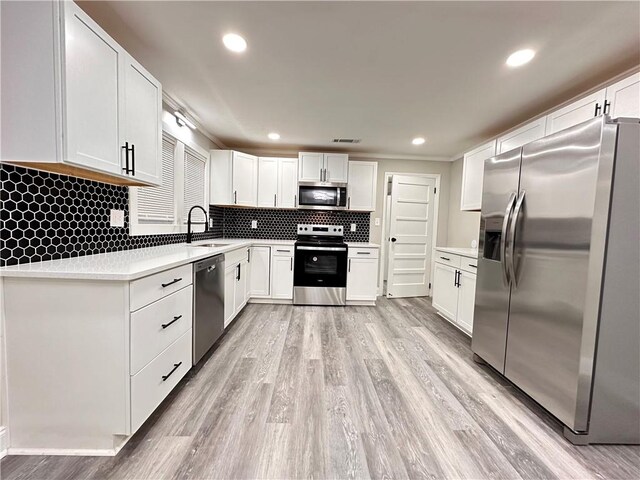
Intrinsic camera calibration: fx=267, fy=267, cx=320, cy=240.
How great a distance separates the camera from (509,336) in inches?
76.7

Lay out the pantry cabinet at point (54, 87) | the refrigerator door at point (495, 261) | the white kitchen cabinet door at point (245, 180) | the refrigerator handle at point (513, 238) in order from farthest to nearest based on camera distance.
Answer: the white kitchen cabinet door at point (245, 180)
the refrigerator door at point (495, 261)
the refrigerator handle at point (513, 238)
the pantry cabinet at point (54, 87)

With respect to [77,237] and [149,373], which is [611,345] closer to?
[149,373]

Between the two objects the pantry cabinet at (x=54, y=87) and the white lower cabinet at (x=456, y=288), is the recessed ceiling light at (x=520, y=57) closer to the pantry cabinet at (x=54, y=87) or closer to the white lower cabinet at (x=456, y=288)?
the white lower cabinet at (x=456, y=288)

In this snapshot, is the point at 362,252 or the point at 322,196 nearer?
the point at 362,252

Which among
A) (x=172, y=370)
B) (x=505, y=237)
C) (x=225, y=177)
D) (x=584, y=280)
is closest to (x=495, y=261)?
(x=505, y=237)

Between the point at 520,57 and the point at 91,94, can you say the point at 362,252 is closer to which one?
the point at 520,57

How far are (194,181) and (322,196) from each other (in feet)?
5.88

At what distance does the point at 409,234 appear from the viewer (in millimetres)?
4641

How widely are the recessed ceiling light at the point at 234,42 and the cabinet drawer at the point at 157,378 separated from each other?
199 centimetres

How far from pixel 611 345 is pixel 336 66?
2.45 meters

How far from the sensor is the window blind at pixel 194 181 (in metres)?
3.21

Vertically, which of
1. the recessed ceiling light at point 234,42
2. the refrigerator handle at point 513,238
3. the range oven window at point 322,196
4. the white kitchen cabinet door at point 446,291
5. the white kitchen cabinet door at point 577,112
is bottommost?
the white kitchen cabinet door at point 446,291

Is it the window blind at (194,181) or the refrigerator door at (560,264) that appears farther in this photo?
the window blind at (194,181)

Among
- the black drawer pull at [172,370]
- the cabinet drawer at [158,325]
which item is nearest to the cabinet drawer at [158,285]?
the cabinet drawer at [158,325]
